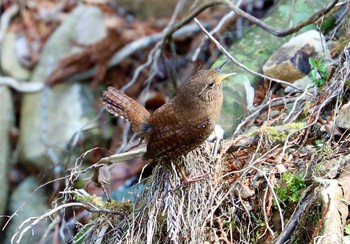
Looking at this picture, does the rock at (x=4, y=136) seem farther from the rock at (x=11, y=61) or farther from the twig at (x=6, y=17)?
the twig at (x=6, y=17)

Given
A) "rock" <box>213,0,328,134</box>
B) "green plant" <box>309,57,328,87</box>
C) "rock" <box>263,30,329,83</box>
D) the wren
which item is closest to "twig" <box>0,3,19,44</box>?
"rock" <box>213,0,328,134</box>

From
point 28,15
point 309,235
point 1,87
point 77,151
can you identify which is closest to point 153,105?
point 77,151

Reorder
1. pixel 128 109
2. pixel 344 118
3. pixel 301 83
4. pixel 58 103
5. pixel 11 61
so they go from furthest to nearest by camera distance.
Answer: pixel 11 61 < pixel 58 103 < pixel 301 83 < pixel 128 109 < pixel 344 118

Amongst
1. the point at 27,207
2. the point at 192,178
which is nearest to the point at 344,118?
the point at 192,178

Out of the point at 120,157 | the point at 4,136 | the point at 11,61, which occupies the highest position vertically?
the point at 120,157

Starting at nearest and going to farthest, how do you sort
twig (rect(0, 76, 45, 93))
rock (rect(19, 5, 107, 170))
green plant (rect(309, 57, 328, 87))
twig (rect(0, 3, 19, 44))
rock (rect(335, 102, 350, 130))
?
rock (rect(335, 102, 350, 130)) < green plant (rect(309, 57, 328, 87)) < rock (rect(19, 5, 107, 170)) < twig (rect(0, 76, 45, 93)) < twig (rect(0, 3, 19, 44))

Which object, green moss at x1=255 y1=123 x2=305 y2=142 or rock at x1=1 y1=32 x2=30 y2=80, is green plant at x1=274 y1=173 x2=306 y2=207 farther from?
rock at x1=1 y1=32 x2=30 y2=80

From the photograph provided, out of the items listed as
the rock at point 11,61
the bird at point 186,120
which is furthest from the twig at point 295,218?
the rock at point 11,61

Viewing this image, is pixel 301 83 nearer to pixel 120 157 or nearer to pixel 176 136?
pixel 176 136
